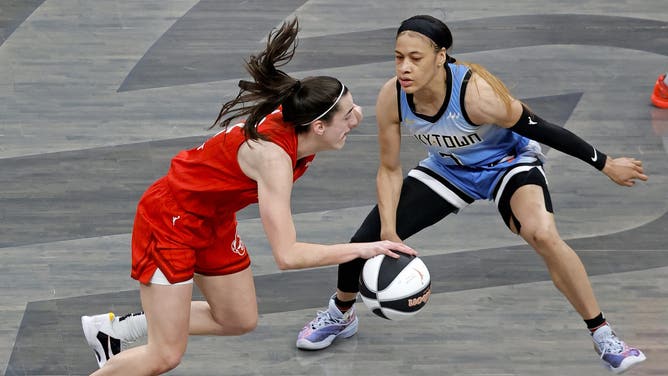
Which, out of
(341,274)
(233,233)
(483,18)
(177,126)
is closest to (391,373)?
(341,274)

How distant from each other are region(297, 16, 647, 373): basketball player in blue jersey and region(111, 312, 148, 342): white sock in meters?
0.81

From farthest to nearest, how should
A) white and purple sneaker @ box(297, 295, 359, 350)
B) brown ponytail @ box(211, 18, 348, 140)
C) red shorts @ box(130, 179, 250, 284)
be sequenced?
white and purple sneaker @ box(297, 295, 359, 350)
red shorts @ box(130, 179, 250, 284)
brown ponytail @ box(211, 18, 348, 140)

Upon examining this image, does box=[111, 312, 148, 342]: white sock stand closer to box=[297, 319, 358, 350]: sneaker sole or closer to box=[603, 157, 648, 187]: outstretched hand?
box=[297, 319, 358, 350]: sneaker sole

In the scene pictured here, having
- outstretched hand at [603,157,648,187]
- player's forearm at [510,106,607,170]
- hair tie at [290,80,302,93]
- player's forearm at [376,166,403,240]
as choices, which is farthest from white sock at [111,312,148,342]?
outstretched hand at [603,157,648,187]

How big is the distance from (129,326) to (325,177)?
2.26m

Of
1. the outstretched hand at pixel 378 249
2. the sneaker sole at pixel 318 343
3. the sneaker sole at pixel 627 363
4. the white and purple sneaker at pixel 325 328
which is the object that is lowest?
the sneaker sole at pixel 318 343

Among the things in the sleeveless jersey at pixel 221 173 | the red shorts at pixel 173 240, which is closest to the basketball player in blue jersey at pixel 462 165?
the sleeveless jersey at pixel 221 173

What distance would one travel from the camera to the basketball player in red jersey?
445 cm

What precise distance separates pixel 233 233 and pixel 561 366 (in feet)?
5.75

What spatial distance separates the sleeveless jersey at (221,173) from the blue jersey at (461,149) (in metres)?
0.78

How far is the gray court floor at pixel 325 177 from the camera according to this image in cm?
555

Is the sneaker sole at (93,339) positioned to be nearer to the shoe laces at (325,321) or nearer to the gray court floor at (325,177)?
the gray court floor at (325,177)

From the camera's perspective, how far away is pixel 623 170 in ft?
17.2

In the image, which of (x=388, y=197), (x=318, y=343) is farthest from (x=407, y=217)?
(x=318, y=343)
